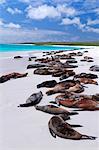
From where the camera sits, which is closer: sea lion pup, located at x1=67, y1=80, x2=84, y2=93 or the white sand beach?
the white sand beach

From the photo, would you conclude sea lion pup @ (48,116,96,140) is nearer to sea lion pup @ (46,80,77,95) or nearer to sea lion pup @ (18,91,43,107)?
sea lion pup @ (18,91,43,107)

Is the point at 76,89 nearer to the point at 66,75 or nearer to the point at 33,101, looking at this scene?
the point at 33,101

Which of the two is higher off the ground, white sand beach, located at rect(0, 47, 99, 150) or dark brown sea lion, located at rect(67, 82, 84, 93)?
dark brown sea lion, located at rect(67, 82, 84, 93)

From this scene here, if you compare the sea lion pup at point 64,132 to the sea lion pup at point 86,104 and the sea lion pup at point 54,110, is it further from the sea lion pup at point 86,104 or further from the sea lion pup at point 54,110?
the sea lion pup at point 86,104

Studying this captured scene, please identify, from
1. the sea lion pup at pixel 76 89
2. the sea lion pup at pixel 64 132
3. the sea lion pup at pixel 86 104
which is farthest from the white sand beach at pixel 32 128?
the sea lion pup at pixel 76 89

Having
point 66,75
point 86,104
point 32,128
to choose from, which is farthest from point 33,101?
point 66,75

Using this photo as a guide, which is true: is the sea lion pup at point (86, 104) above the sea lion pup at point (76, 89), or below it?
above

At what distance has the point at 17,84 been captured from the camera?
456 inches

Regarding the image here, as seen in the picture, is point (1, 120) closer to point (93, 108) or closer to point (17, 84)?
point (93, 108)

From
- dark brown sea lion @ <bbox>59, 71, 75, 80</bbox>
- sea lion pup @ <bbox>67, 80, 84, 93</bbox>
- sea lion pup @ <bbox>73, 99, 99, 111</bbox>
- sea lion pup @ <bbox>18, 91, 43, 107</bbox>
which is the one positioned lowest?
dark brown sea lion @ <bbox>59, 71, 75, 80</bbox>

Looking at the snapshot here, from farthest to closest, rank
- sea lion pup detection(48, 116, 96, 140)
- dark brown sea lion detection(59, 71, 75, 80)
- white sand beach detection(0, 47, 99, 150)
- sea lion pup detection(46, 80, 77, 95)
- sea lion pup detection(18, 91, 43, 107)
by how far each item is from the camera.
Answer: dark brown sea lion detection(59, 71, 75, 80)
sea lion pup detection(46, 80, 77, 95)
sea lion pup detection(18, 91, 43, 107)
sea lion pup detection(48, 116, 96, 140)
white sand beach detection(0, 47, 99, 150)

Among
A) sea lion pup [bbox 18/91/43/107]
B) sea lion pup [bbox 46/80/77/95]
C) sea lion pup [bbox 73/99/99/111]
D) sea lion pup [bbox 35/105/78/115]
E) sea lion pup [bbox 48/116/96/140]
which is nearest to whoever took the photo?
sea lion pup [bbox 48/116/96/140]

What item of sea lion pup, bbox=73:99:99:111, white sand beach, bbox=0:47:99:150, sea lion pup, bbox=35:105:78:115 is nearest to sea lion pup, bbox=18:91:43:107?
white sand beach, bbox=0:47:99:150

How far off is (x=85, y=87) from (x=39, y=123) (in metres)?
3.89
